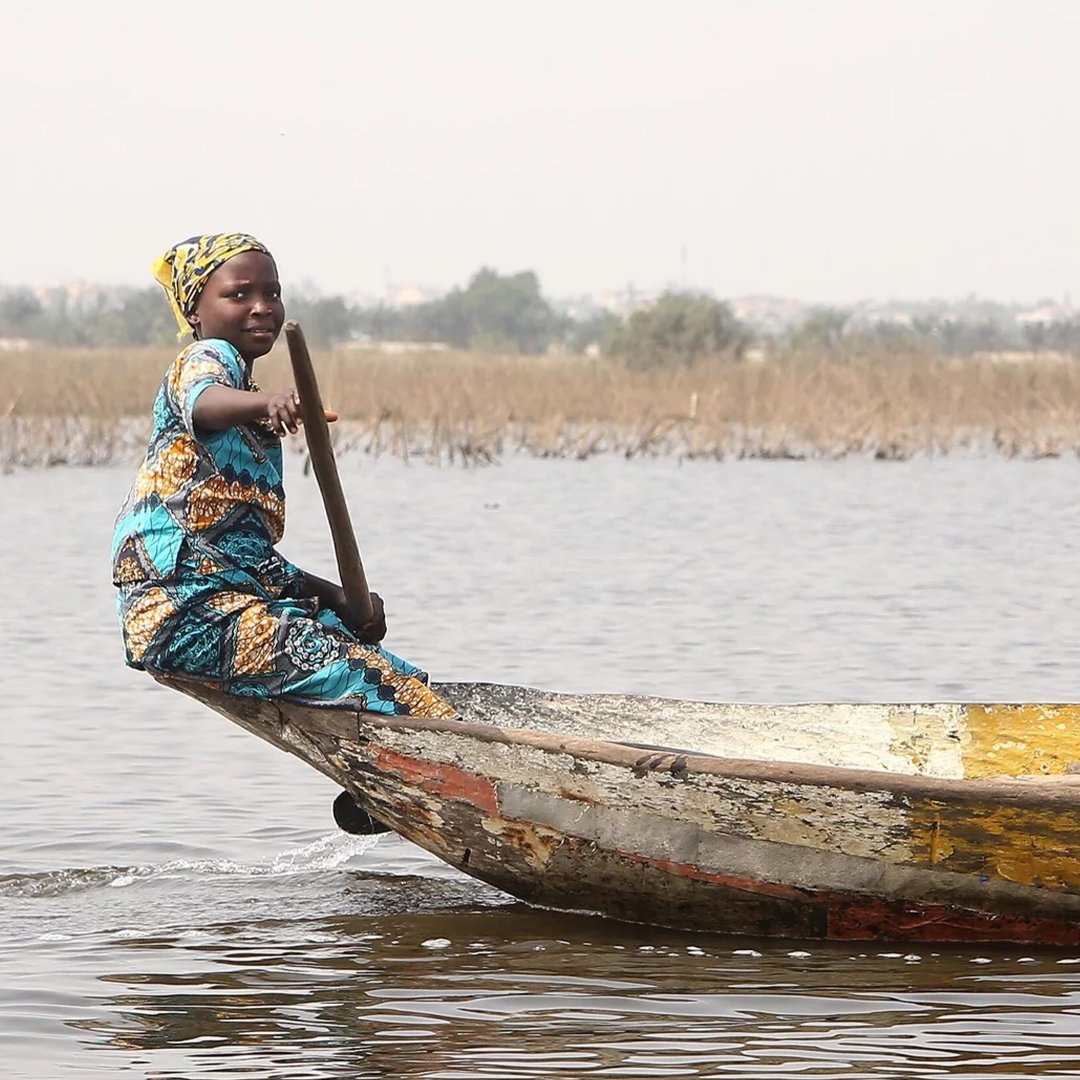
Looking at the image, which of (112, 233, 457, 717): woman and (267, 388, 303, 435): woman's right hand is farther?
(112, 233, 457, 717): woman

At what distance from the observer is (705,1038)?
4.16m

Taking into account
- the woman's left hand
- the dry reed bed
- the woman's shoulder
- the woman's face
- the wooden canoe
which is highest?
the woman's face

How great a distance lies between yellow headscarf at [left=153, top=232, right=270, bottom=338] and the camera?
4.82m

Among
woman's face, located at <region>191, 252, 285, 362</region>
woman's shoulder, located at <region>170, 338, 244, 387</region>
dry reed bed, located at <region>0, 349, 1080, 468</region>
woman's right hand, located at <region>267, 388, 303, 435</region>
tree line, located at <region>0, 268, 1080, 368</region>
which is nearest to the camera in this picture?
woman's right hand, located at <region>267, 388, 303, 435</region>

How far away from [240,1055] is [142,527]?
126 cm

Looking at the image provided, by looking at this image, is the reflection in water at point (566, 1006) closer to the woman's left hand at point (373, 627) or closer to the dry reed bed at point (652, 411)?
the woman's left hand at point (373, 627)

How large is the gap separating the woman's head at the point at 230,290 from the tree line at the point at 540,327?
1234 centimetres

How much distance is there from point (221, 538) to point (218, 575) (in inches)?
3.2

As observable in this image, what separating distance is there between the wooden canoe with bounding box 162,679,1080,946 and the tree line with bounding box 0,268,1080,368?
1254 cm

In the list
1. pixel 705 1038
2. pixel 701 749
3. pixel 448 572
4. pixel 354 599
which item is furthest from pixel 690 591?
pixel 705 1038

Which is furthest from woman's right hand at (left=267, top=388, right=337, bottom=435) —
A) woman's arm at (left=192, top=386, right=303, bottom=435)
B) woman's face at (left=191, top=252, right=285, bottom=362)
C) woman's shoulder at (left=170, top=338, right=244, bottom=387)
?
woman's face at (left=191, top=252, right=285, bottom=362)

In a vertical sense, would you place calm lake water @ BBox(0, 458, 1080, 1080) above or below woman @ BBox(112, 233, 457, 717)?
below

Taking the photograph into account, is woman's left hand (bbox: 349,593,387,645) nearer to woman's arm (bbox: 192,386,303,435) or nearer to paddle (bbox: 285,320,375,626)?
paddle (bbox: 285,320,375,626)

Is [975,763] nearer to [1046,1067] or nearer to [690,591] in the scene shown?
[1046,1067]
